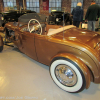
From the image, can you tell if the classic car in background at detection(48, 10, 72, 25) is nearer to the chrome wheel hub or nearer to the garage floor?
the garage floor

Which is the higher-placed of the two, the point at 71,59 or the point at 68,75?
the point at 71,59

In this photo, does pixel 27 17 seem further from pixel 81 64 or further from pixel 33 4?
pixel 33 4

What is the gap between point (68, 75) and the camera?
1637 millimetres

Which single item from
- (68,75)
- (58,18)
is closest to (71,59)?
(68,75)

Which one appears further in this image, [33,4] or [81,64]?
[33,4]

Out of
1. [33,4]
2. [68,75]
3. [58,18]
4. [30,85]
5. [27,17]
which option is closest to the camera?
[68,75]

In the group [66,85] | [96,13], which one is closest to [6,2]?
[96,13]

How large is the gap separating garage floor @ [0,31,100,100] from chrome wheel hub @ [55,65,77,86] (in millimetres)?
188

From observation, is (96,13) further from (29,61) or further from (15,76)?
(15,76)

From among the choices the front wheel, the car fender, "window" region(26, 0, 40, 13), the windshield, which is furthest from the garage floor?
"window" region(26, 0, 40, 13)

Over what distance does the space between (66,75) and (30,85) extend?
29.9 inches

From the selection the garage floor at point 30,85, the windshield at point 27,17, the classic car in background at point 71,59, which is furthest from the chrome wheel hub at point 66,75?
the windshield at point 27,17

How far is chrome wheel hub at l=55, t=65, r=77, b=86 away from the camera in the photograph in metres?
1.58

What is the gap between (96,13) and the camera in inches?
163
